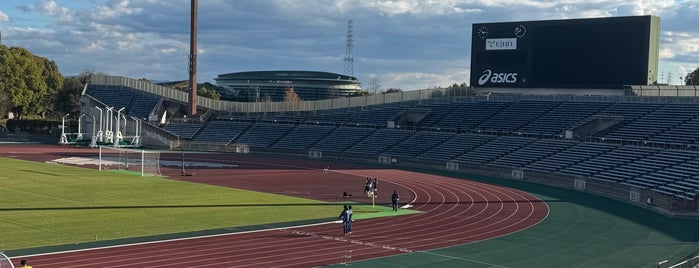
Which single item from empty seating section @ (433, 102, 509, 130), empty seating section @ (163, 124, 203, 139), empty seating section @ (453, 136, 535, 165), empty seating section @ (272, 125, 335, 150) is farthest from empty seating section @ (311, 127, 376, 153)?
empty seating section @ (163, 124, 203, 139)

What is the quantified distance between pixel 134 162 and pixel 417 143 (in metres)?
28.8

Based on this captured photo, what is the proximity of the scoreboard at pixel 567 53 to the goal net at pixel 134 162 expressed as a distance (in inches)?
1294

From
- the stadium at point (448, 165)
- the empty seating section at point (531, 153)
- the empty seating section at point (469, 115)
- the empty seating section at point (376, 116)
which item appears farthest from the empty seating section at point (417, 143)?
the empty seating section at point (531, 153)

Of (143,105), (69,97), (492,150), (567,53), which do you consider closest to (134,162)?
(492,150)

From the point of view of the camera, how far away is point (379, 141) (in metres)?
80.1

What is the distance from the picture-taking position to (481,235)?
105ft

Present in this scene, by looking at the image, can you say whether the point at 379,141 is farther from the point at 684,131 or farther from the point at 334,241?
the point at 334,241

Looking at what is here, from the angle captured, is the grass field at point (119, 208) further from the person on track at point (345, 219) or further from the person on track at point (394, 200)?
the person on track at point (345, 219)

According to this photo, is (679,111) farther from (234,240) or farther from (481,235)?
(234,240)

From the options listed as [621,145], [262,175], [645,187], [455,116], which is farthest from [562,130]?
[262,175]

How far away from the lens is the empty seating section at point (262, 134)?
8881 cm

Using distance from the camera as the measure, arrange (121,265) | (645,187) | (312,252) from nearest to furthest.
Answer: (121,265)
(312,252)
(645,187)

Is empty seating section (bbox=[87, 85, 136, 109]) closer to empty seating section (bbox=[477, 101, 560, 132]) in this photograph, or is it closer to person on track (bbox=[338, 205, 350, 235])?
empty seating section (bbox=[477, 101, 560, 132])

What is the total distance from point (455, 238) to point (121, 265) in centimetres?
1384
